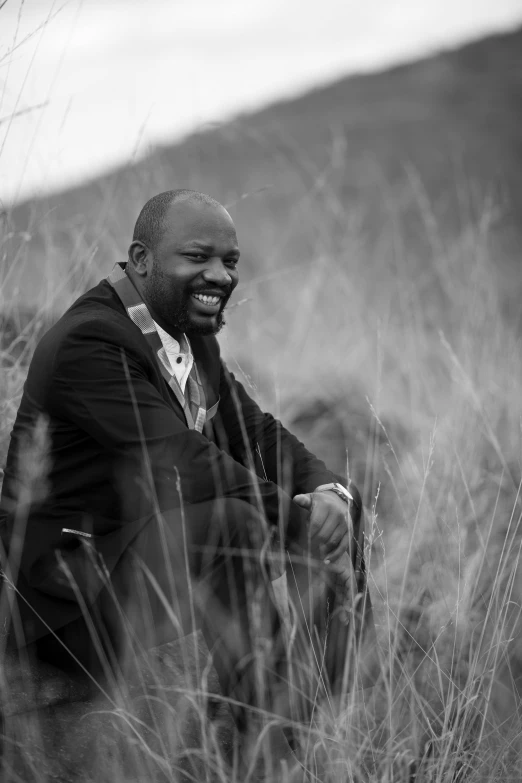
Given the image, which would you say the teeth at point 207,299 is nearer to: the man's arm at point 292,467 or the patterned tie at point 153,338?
the patterned tie at point 153,338

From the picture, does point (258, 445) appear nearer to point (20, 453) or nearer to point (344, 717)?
point (20, 453)

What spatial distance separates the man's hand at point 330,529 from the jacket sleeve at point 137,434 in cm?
7

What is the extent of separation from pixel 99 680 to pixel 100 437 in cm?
59

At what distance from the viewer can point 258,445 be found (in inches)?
101

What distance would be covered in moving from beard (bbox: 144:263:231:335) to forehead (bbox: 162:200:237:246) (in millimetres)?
100

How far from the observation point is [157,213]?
2338 millimetres

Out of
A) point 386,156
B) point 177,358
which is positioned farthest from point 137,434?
point 386,156

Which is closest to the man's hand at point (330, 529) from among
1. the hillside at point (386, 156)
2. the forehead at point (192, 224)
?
the forehead at point (192, 224)

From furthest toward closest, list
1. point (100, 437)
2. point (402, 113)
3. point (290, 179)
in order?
point (402, 113), point (290, 179), point (100, 437)

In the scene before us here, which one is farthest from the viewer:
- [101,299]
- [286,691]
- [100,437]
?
[101,299]

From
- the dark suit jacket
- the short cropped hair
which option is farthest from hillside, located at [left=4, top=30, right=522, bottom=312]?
A: the dark suit jacket

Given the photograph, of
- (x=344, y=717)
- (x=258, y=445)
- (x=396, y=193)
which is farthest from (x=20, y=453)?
(x=396, y=193)

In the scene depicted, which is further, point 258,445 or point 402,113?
point 402,113

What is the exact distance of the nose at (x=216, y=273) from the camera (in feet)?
7.59
